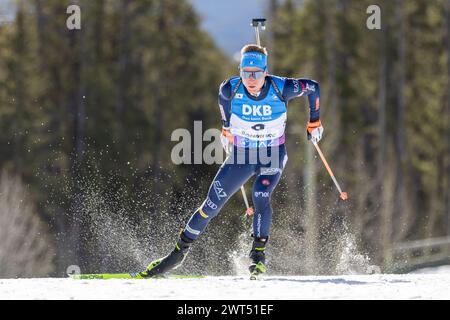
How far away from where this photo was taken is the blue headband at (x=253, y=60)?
691cm

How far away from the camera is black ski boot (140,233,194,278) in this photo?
7098 mm

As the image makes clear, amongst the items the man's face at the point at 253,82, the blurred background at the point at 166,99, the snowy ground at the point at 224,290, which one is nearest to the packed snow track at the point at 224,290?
the snowy ground at the point at 224,290

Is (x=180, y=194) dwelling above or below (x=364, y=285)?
below

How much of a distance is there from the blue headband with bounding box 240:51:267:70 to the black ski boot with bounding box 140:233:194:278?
1.56m

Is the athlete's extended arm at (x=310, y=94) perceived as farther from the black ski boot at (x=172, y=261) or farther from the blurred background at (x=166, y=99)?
the blurred background at (x=166, y=99)

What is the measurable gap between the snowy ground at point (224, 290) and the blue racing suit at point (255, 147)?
4.06 feet

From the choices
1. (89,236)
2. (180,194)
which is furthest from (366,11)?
(89,236)

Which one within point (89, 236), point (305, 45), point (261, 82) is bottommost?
point (89, 236)

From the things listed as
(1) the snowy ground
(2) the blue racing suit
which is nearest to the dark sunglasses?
(2) the blue racing suit

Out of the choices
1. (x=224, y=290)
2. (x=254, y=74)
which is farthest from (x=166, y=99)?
(x=224, y=290)

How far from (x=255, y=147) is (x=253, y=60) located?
74 cm

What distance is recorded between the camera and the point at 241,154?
7.09m
